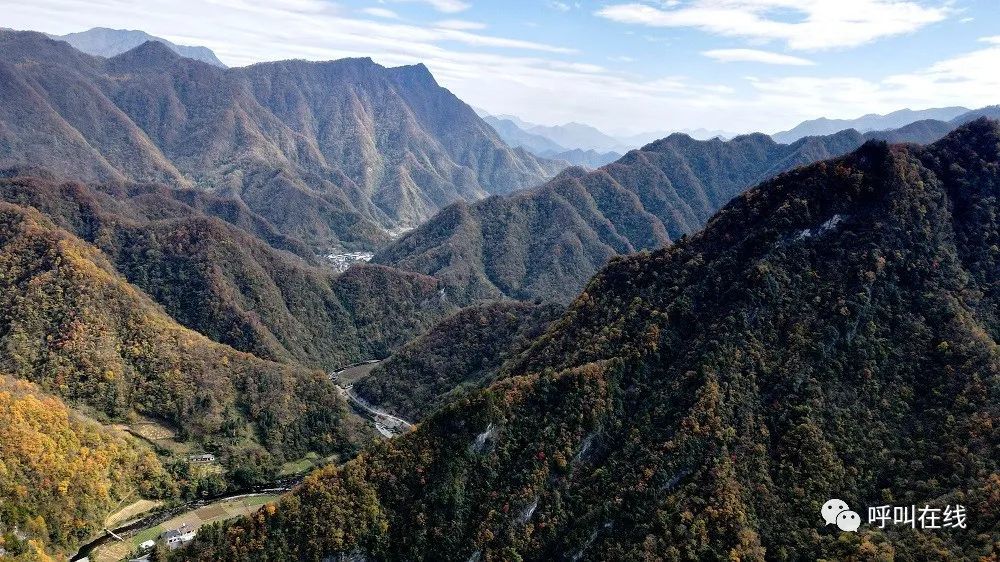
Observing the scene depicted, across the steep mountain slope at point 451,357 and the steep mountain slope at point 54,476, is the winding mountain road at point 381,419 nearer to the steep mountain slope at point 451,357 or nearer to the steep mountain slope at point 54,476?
the steep mountain slope at point 451,357

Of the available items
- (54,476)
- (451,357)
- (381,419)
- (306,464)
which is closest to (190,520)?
(54,476)

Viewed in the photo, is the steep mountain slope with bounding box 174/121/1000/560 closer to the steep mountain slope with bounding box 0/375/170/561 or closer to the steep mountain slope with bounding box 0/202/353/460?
the steep mountain slope with bounding box 0/375/170/561

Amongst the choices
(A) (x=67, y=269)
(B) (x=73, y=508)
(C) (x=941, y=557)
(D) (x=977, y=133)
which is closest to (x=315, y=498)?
(B) (x=73, y=508)

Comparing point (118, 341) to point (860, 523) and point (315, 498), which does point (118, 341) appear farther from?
point (860, 523)

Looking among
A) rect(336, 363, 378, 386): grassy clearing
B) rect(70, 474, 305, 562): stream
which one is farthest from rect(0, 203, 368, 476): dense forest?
rect(336, 363, 378, 386): grassy clearing

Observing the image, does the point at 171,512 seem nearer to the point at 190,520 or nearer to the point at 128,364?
the point at 190,520

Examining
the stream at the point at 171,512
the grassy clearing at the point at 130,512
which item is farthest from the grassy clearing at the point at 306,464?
the grassy clearing at the point at 130,512
